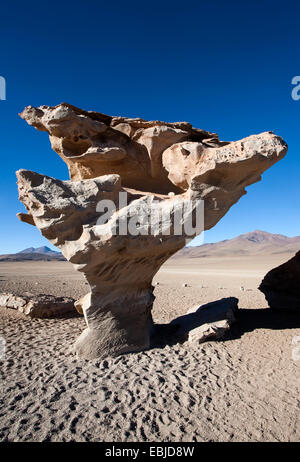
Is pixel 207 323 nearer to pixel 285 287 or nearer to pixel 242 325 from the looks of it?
pixel 242 325

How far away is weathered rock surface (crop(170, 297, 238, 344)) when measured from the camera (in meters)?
6.49

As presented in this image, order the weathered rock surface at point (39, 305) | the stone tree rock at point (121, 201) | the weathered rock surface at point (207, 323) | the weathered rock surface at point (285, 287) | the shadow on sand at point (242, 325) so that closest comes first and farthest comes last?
the stone tree rock at point (121, 201), the weathered rock surface at point (207, 323), the shadow on sand at point (242, 325), the weathered rock surface at point (285, 287), the weathered rock surface at point (39, 305)

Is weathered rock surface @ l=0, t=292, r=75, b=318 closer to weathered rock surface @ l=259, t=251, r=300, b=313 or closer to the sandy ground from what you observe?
the sandy ground

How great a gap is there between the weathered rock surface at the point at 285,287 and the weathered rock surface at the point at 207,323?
1.87 m

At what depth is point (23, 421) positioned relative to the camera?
3818mm

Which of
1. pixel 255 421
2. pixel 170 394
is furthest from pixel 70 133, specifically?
pixel 255 421

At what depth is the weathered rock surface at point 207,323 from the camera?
21.3ft

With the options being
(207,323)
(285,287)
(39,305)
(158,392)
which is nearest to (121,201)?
(158,392)

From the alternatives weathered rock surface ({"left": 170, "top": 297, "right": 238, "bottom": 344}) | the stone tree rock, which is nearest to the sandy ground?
weathered rock surface ({"left": 170, "top": 297, "right": 238, "bottom": 344})

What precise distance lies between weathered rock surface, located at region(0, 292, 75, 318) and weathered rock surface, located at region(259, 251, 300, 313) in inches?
288

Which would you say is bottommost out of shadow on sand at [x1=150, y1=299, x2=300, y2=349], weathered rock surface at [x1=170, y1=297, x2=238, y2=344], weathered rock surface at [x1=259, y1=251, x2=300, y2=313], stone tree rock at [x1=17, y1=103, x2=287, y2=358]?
shadow on sand at [x1=150, y1=299, x2=300, y2=349]

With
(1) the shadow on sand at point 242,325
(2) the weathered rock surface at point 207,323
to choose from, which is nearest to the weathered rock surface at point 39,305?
(1) the shadow on sand at point 242,325

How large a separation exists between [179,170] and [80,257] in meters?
3.04

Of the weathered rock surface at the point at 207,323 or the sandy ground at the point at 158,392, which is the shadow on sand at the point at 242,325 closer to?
the weathered rock surface at the point at 207,323
